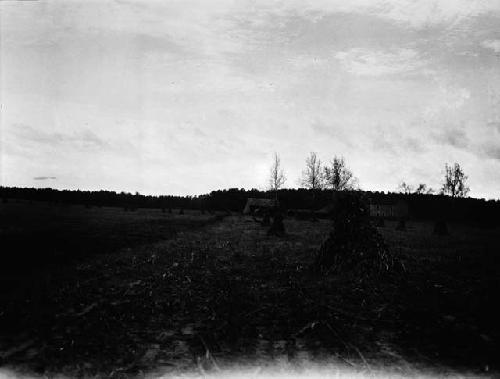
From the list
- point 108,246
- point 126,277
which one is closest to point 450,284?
point 126,277

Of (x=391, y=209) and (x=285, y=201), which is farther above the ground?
(x=285, y=201)

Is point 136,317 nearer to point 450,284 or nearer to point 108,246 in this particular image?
point 450,284

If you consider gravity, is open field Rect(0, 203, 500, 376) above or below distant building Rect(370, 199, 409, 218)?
below

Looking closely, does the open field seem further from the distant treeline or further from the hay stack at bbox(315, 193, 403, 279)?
the distant treeline

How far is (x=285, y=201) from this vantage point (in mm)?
74812

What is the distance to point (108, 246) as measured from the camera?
49.4 ft

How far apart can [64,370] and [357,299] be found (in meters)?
5.16

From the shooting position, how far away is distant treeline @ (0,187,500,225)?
5745 centimetres

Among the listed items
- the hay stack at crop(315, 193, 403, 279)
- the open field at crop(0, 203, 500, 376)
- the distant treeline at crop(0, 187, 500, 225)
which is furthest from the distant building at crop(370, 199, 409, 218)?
the open field at crop(0, 203, 500, 376)

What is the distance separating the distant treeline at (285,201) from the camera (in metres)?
57.5

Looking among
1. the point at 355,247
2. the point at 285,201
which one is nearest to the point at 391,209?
the point at 285,201

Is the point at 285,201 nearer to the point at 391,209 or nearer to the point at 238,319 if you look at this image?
the point at 391,209

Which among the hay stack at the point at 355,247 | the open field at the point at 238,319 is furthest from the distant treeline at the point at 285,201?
the open field at the point at 238,319

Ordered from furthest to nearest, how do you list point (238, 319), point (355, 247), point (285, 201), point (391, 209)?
point (285, 201) < point (391, 209) < point (355, 247) < point (238, 319)
